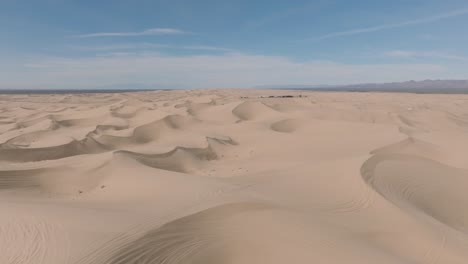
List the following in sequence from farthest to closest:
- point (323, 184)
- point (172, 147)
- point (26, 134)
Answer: point (26, 134) < point (172, 147) < point (323, 184)

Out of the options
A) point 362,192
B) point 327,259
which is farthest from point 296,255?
point 362,192

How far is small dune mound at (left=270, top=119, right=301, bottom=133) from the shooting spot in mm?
18359

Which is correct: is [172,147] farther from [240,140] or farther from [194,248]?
[194,248]

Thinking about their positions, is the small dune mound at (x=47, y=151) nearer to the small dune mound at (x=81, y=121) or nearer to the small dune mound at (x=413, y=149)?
the small dune mound at (x=81, y=121)

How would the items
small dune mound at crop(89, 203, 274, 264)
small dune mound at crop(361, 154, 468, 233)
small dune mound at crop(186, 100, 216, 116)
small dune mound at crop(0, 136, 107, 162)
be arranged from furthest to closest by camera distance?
small dune mound at crop(186, 100, 216, 116) < small dune mound at crop(0, 136, 107, 162) < small dune mound at crop(361, 154, 468, 233) < small dune mound at crop(89, 203, 274, 264)

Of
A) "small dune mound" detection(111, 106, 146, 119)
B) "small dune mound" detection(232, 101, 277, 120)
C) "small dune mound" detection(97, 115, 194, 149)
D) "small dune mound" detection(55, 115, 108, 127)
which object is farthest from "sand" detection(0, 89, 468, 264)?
"small dune mound" detection(232, 101, 277, 120)

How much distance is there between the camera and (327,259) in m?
5.15

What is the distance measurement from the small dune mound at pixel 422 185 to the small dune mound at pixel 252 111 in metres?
12.6

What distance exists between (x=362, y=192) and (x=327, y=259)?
292 centimetres

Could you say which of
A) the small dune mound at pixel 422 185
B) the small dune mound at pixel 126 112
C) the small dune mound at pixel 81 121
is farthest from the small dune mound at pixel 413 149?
→ the small dune mound at pixel 126 112

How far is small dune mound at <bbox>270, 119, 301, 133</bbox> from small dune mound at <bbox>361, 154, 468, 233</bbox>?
319 inches

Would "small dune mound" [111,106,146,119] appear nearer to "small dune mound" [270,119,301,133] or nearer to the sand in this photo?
the sand

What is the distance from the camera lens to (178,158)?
11.8 meters

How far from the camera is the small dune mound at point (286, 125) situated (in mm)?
18359
